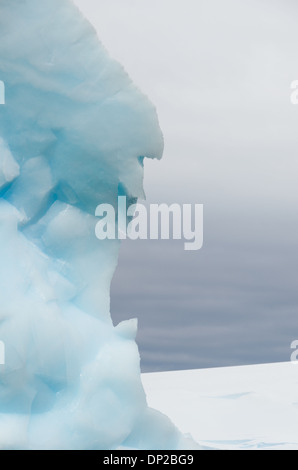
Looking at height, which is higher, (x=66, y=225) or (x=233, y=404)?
(x=233, y=404)

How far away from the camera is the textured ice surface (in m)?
3.88

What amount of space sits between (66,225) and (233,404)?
3300 mm

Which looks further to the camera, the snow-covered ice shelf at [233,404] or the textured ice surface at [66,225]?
the snow-covered ice shelf at [233,404]

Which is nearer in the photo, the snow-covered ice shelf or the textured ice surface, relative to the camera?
the textured ice surface

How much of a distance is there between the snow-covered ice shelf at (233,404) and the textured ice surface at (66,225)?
1740 mm

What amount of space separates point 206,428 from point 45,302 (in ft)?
8.77

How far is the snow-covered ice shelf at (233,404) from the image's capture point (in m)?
5.91

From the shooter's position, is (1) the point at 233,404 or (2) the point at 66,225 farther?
(1) the point at 233,404

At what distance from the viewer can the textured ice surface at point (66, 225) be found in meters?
3.88

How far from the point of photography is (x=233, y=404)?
6914mm

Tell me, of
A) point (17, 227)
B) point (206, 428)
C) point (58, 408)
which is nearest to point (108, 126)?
point (17, 227)

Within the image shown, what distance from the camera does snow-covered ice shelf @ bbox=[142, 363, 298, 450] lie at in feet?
19.4

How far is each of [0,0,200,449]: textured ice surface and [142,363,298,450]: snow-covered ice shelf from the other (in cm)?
174
